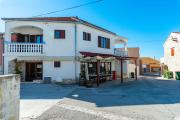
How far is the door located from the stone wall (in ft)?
54.0

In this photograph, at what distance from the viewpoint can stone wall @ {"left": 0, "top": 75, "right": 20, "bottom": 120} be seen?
18.6ft

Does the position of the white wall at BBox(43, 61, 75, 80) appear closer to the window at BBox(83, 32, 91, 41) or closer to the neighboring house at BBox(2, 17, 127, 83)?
the neighboring house at BBox(2, 17, 127, 83)

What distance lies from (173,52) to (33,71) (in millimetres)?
22419

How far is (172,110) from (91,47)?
15096 mm

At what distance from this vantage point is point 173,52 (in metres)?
33.2

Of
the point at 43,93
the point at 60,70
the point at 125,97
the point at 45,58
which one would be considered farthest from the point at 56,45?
the point at 125,97

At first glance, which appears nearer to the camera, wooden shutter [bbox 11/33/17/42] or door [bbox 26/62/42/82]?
wooden shutter [bbox 11/33/17/42]

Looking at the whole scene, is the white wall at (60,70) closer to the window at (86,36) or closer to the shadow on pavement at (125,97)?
the window at (86,36)

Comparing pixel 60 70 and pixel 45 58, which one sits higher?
pixel 45 58

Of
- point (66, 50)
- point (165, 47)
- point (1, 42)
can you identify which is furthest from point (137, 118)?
point (165, 47)

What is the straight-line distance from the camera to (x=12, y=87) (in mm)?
6363

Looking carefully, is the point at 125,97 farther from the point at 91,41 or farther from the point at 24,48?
the point at 24,48

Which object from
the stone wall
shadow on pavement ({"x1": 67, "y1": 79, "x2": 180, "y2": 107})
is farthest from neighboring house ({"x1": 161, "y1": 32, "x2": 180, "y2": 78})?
the stone wall

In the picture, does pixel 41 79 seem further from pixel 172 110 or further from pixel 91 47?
pixel 172 110
